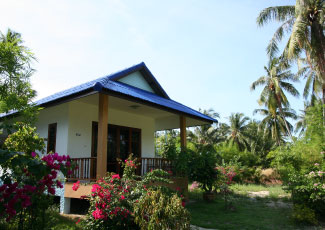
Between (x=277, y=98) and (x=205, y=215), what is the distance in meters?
21.8

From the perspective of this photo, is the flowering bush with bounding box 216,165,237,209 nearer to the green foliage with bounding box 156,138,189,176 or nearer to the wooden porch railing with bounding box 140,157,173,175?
the green foliage with bounding box 156,138,189,176

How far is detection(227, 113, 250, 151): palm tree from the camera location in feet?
119

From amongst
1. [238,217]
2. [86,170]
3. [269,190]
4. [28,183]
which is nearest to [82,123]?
[86,170]

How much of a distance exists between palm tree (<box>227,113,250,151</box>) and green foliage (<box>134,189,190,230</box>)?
32544 mm

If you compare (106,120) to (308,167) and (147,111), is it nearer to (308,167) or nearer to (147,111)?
(147,111)

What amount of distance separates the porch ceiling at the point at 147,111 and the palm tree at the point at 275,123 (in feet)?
72.1

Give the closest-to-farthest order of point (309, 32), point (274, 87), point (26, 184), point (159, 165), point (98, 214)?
point (26, 184) < point (98, 214) < point (159, 165) < point (309, 32) < point (274, 87)

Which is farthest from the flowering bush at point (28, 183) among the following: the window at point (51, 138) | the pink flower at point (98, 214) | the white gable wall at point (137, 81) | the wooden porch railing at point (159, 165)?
the white gable wall at point (137, 81)

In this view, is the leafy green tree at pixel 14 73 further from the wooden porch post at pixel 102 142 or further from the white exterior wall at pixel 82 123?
the white exterior wall at pixel 82 123

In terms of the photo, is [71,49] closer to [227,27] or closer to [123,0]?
[123,0]

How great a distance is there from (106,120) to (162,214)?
3.82 meters

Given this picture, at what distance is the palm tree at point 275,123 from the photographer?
3166 cm

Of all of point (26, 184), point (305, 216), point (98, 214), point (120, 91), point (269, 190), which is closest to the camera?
point (26, 184)

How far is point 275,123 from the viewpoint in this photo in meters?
31.6
